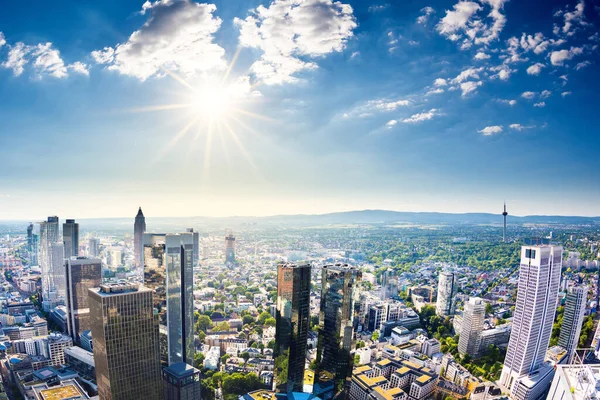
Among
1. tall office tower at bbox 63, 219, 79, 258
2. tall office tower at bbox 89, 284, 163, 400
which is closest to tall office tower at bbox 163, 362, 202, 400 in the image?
tall office tower at bbox 89, 284, 163, 400

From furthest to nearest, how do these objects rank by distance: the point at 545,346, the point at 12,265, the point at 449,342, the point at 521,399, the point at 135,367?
the point at 12,265 → the point at 449,342 → the point at 545,346 → the point at 521,399 → the point at 135,367

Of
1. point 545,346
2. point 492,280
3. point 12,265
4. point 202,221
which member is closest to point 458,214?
point 492,280

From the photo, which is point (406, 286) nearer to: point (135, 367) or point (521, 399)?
point (521, 399)

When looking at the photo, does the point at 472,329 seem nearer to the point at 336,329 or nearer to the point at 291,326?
the point at 336,329

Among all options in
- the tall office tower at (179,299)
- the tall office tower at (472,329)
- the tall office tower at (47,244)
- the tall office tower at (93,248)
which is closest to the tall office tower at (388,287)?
the tall office tower at (472,329)

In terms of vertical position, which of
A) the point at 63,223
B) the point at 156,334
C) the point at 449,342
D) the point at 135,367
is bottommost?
the point at 449,342

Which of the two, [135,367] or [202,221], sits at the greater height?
[202,221]
